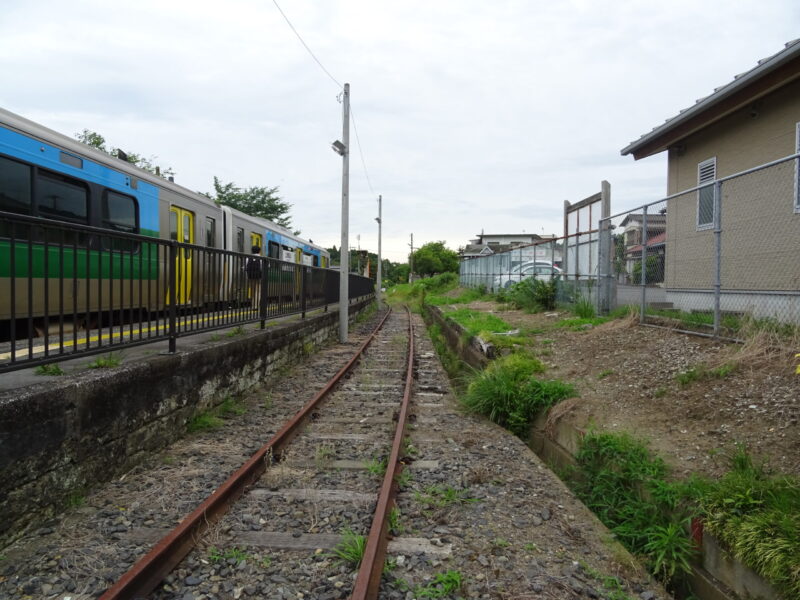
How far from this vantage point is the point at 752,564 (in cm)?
262

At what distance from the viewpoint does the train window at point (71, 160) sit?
23.4 feet

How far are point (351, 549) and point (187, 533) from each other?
39.1 inches

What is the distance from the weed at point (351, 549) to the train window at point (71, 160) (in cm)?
681

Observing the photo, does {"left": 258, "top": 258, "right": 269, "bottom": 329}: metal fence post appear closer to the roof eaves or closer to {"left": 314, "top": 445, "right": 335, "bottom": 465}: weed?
{"left": 314, "top": 445, "right": 335, "bottom": 465}: weed

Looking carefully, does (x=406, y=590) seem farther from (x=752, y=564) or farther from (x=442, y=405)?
(x=442, y=405)

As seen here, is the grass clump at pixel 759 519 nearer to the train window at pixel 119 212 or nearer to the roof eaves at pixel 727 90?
the roof eaves at pixel 727 90

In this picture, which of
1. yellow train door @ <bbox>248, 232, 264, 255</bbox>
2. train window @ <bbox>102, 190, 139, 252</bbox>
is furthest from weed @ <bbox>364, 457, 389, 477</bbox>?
yellow train door @ <bbox>248, 232, 264, 255</bbox>

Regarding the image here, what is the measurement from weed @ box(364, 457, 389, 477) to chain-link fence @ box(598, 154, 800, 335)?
13.9 feet

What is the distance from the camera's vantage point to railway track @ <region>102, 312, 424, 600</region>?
8.91ft

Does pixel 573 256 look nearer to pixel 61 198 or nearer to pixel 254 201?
pixel 61 198

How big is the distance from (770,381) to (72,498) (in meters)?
5.67

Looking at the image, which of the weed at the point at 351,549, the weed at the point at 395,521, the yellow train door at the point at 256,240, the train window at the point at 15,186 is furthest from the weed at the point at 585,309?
the yellow train door at the point at 256,240

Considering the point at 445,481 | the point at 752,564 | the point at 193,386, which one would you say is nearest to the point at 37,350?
the point at 193,386

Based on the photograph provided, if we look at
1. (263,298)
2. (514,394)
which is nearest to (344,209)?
(263,298)
